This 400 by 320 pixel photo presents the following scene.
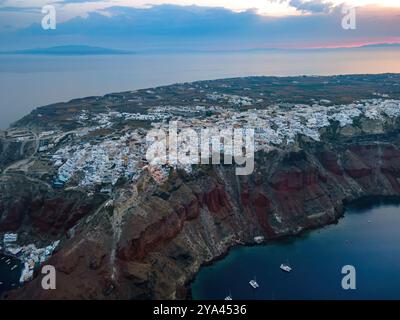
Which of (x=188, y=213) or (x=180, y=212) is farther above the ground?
(x=180, y=212)

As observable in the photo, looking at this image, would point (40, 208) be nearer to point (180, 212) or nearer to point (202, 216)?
point (180, 212)

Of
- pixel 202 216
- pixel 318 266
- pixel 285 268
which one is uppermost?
pixel 202 216

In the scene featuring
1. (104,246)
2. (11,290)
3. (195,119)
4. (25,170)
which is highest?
(195,119)

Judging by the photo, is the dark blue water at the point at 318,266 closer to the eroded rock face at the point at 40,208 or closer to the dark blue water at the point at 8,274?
the eroded rock face at the point at 40,208

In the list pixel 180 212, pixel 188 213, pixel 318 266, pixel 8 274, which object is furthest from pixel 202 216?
pixel 8 274

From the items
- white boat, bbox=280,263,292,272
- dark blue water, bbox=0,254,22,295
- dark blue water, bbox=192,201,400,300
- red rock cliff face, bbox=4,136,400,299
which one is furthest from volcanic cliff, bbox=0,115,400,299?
white boat, bbox=280,263,292,272
